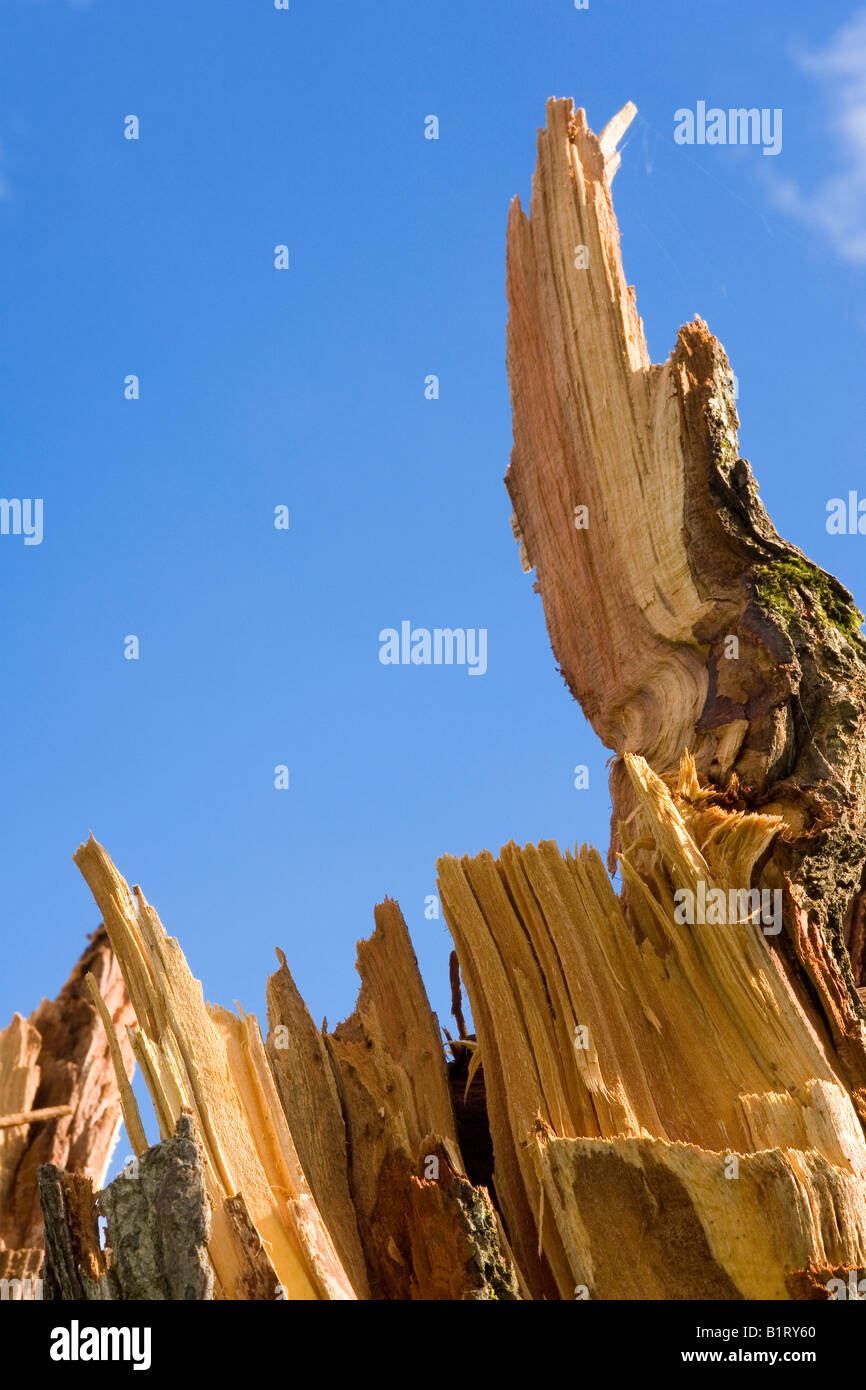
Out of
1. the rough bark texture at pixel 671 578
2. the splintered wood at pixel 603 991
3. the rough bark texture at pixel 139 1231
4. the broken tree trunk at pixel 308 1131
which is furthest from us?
the rough bark texture at pixel 671 578

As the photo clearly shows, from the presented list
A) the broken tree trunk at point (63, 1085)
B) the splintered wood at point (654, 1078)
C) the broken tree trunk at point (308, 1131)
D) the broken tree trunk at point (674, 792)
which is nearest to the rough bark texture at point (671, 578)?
the broken tree trunk at point (674, 792)

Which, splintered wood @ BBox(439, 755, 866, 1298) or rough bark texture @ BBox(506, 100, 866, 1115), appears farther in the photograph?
rough bark texture @ BBox(506, 100, 866, 1115)

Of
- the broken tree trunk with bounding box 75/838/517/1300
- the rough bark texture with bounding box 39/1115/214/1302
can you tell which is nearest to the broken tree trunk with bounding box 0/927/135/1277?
the broken tree trunk with bounding box 75/838/517/1300

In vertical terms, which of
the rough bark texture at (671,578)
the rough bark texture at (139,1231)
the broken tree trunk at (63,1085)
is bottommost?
the rough bark texture at (139,1231)

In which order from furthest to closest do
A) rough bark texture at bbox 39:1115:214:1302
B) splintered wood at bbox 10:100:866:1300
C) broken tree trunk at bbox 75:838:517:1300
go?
1. splintered wood at bbox 10:100:866:1300
2. broken tree trunk at bbox 75:838:517:1300
3. rough bark texture at bbox 39:1115:214:1302

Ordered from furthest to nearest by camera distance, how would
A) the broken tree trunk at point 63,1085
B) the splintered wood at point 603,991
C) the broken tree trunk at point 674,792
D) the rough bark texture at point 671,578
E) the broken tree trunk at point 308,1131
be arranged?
the broken tree trunk at point 63,1085 < the rough bark texture at point 671,578 < the broken tree trunk at point 674,792 < the splintered wood at point 603,991 < the broken tree trunk at point 308,1131

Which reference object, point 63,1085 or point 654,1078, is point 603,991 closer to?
point 654,1078

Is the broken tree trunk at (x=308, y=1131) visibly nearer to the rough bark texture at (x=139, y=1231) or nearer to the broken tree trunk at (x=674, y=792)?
the rough bark texture at (x=139, y=1231)

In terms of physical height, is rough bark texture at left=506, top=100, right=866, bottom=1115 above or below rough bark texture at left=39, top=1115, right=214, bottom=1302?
above

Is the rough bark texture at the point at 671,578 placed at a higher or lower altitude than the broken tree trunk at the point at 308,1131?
higher

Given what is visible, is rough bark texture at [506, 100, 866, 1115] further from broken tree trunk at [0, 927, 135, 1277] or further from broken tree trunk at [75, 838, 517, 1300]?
broken tree trunk at [0, 927, 135, 1277]

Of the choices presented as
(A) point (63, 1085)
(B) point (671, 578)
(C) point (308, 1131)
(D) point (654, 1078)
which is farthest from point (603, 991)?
(A) point (63, 1085)

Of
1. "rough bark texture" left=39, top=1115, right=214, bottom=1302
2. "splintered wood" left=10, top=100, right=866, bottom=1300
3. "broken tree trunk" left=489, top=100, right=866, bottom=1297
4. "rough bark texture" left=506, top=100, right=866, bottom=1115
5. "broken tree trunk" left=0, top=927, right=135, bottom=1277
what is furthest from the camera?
"broken tree trunk" left=0, top=927, right=135, bottom=1277
